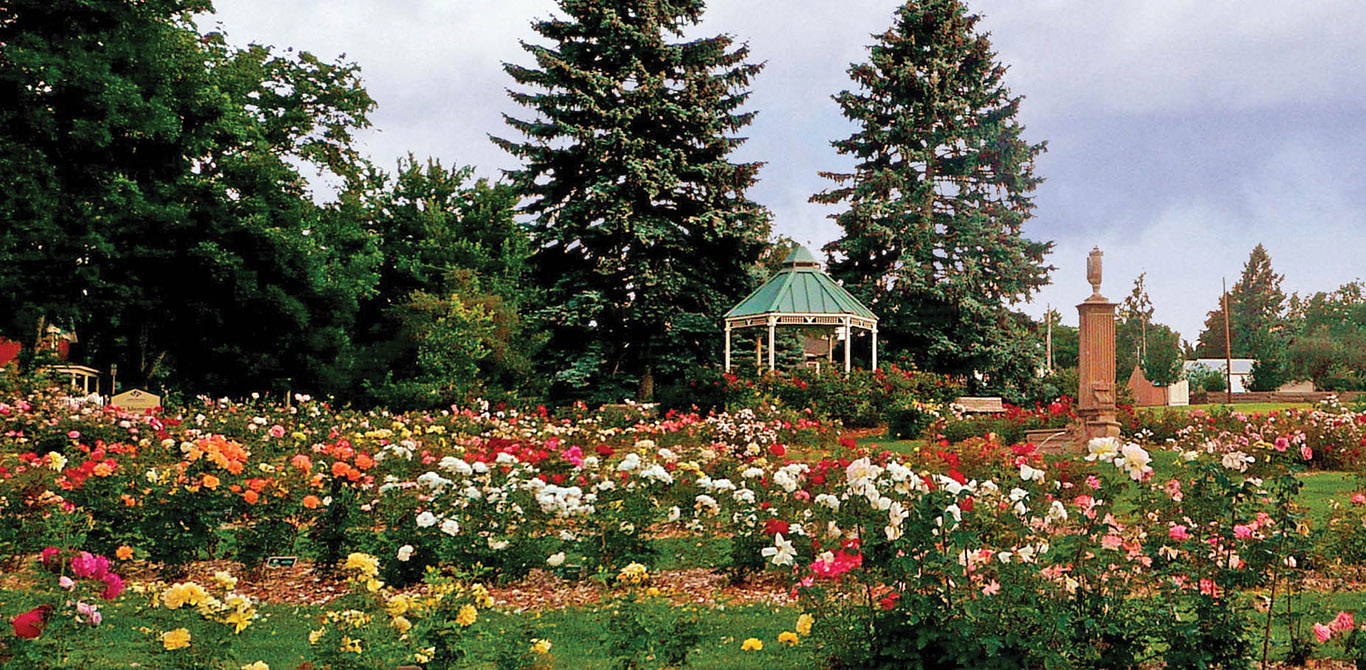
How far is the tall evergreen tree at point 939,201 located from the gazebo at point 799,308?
12.3 ft

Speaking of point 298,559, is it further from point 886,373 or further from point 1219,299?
point 1219,299

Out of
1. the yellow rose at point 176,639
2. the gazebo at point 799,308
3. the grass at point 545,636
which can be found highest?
the gazebo at point 799,308

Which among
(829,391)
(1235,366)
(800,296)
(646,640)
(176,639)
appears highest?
(800,296)

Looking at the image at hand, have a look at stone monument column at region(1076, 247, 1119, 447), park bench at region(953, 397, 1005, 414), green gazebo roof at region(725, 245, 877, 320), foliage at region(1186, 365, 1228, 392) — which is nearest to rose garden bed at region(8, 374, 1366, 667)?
stone monument column at region(1076, 247, 1119, 447)

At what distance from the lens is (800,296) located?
67.1ft

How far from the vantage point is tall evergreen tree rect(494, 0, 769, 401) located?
21.7m

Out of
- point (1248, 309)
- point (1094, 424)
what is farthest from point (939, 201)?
point (1248, 309)

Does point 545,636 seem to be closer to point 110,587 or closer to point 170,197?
point 110,587

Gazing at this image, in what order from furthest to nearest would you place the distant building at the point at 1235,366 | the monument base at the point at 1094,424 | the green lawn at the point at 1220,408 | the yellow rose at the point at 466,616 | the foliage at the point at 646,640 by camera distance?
the distant building at the point at 1235,366, the green lawn at the point at 1220,408, the monument base at the point at 1094,424, the foliage at the point at 646,640, the yellow rose at the point at 466,616

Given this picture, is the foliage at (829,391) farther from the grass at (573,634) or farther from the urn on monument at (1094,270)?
the grass at (573,634)

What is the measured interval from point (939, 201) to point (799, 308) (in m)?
7.80

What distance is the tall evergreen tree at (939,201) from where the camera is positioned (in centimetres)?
2459

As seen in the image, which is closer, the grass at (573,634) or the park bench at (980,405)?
the grass at (573,634)

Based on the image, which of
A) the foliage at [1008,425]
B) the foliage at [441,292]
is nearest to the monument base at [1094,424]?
the foliage at [1008,425]
